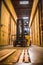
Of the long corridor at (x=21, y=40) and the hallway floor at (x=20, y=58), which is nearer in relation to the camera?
the hallway floor at (x=20, y=58)

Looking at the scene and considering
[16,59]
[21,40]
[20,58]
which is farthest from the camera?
[21,40]

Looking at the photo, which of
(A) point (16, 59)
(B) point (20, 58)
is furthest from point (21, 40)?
(A) point (16, 59)

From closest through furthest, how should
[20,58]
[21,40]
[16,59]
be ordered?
[16,59]
[20,58]
[21,40]

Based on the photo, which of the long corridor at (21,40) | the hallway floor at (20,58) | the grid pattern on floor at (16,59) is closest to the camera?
the hallway floor at (20,58)

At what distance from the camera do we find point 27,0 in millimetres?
20625

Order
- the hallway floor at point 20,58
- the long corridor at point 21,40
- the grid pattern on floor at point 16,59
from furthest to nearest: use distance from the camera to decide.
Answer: the long corridor at point 21,40
the grid pattern on floor at point 16,59
the hallway floor at point 20,58

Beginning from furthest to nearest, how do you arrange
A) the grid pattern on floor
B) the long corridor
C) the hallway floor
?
1. the long corridor
2. the grid pattern on floor
3. the hallway floor

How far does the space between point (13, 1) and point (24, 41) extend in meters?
7.99

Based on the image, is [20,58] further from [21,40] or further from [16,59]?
[21,40]

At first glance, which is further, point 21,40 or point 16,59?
point 21,40

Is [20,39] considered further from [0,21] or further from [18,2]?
[18,2]

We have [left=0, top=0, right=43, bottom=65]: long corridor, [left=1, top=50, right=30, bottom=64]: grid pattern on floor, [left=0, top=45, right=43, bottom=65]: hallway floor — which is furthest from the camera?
[left=0, top=0, right=43, bottom=65]: long corridor

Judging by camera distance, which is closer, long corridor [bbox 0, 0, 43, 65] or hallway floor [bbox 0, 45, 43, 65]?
hallway floor [bbox 0, 45, 43, 65]

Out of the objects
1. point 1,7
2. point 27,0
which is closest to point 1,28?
point 1,7
